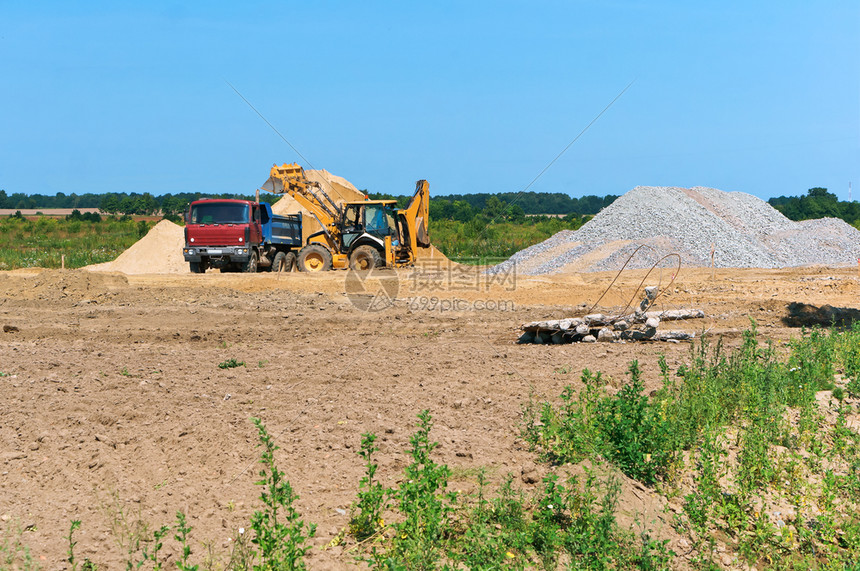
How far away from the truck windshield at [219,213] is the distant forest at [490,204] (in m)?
5.15

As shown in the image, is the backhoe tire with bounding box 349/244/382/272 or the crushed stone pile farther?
the crushed stone pile

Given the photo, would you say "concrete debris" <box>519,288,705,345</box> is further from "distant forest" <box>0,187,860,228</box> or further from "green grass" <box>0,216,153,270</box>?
"green grass" <box>0,216,153,270</box>

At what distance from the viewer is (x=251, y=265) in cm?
2027

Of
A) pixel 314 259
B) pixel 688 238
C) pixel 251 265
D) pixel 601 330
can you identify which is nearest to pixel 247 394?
pixel 601 330

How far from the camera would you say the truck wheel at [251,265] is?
2022 cm

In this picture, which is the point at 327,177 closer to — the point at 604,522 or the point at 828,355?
the point at 828,355

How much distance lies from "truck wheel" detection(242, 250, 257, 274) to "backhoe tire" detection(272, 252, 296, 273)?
91 cm

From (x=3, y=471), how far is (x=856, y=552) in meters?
6.27

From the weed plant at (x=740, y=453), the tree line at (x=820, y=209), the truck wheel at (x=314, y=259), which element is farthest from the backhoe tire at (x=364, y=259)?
the tree line at (x=820, y=209)

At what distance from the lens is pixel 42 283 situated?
54.2 ft

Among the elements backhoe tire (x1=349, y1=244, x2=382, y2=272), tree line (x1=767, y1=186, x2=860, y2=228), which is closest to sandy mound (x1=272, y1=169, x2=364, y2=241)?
backhoe tire (x1=349, y1=244, x2=382, y2=272)

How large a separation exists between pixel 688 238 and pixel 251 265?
15483mm

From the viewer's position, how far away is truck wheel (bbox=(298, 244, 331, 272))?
21.1m

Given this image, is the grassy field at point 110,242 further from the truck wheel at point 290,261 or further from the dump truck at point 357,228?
the truck wheel at point 290,261
